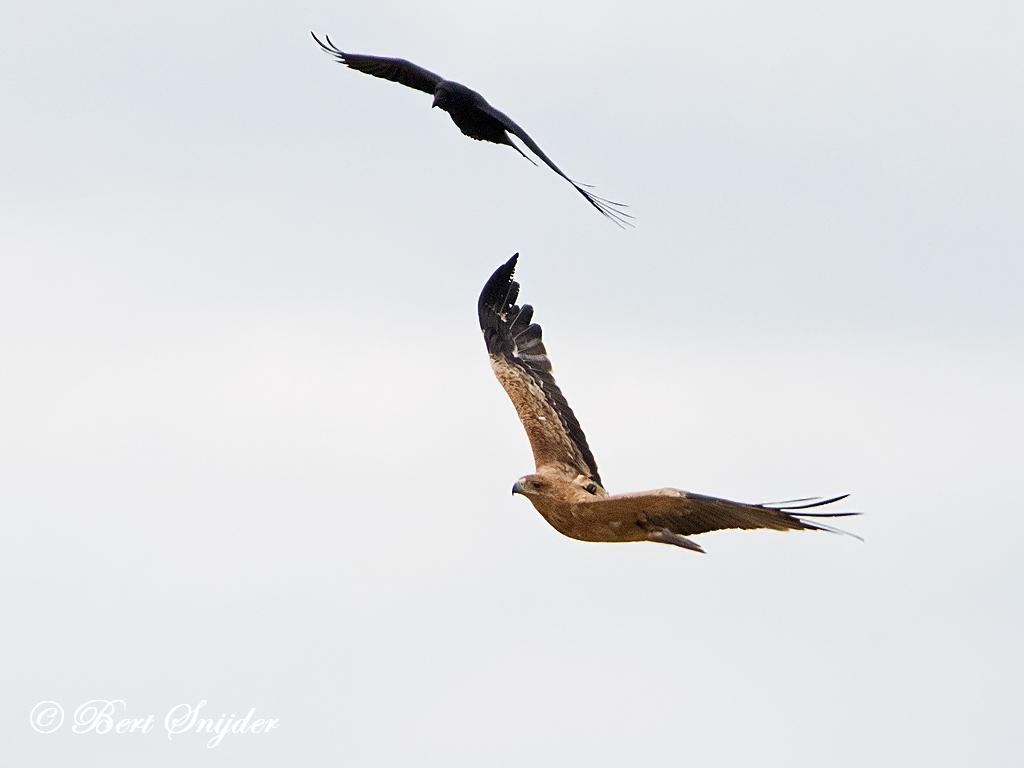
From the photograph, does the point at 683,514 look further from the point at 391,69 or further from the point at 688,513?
the point at 391,69

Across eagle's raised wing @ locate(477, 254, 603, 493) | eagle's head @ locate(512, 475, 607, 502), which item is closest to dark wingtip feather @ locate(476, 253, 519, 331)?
eagle's raised wing @ locate(477, 254, 603, 493)

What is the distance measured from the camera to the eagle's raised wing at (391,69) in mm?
21188

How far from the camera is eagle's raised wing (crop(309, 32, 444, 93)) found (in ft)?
69.5

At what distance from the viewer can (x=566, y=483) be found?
54.2ft

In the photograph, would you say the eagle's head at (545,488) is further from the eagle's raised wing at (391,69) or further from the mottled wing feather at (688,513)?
the eagle's raised wing at (391,69)

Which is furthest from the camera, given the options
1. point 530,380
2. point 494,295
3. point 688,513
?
point 494,295

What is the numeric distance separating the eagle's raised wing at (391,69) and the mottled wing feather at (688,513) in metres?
7.38

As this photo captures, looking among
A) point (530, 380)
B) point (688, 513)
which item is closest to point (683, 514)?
point (688, 513)

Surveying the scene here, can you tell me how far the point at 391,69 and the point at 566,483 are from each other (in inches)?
275

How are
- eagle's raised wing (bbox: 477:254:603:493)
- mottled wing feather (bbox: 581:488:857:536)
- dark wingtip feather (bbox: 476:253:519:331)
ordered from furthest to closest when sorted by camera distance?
dark wingtip feather (bbox: 476:253:519:331) → eagle's raised wing (bbox: 477:254:603:493) → mottled wing feather (bbox: 581:488:857:536)

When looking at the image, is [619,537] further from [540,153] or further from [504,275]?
[504,275]

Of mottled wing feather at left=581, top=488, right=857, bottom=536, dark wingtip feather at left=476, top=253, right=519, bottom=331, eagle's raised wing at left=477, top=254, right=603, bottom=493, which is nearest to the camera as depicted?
mottled wing feather at left=581, top=488, right=857, bottom=536

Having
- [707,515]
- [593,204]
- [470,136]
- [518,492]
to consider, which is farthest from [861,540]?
[470,136]

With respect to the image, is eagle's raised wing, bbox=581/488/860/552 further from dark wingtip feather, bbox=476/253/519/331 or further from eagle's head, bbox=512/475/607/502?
dark wingtip feather, bbox=476/253/519/331
